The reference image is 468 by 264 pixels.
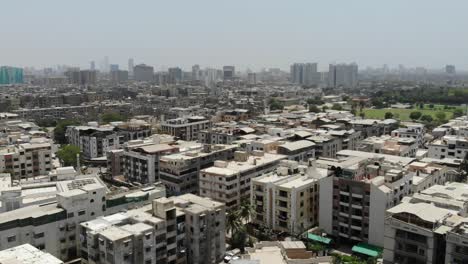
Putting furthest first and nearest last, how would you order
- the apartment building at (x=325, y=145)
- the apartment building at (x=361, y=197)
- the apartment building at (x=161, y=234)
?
1. the apartment building at (x=325, y=145)
2. the apartment building at (x=361, y=197)
3. the apartment building at (x=161, y=234)

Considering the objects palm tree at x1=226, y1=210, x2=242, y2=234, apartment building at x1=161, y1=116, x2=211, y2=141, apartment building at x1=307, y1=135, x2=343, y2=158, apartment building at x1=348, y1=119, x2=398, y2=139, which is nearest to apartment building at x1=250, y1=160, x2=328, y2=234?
palm tree at x1=226, y1=210, x2=242, y2=234

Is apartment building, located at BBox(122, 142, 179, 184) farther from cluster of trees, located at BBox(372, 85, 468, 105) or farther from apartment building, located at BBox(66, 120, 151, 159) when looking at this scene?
cluster of trees, located at BBox(372, 85, 468, 105)

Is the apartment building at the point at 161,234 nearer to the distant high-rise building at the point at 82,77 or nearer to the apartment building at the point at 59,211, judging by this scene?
the apartment building at the point at 59,211

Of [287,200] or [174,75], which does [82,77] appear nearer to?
[174,75]

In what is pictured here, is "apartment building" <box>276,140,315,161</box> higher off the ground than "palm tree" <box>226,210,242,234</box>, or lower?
higher

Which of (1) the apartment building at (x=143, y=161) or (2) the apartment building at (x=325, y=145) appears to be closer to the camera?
(1) the apartment building at (x=143, y=161)

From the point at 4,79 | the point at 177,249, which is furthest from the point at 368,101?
the point at 4,79

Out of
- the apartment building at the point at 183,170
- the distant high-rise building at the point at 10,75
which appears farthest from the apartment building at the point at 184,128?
the distant high-rise building at the point at 10,75

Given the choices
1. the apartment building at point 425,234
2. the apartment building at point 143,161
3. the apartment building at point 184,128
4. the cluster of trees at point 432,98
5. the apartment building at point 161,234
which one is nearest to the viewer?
the apartment building at point 425,234
